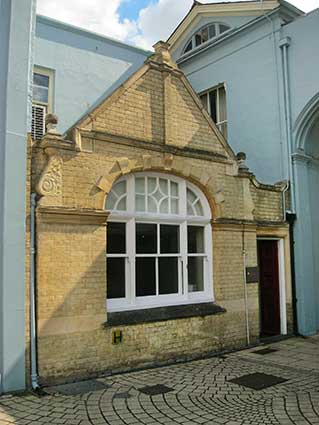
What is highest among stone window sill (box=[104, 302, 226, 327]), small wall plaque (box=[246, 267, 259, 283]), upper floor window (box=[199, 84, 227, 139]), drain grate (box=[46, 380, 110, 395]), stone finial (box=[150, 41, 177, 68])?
upper floor window (box=[199, 84, 227, 139])

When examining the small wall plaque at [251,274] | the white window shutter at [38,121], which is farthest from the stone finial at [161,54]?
the small wall plaque at [251,274]

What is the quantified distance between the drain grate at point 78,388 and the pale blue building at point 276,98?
6.30m

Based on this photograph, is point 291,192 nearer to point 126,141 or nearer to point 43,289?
point 126,141

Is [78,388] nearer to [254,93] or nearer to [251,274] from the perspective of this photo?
[251,274]

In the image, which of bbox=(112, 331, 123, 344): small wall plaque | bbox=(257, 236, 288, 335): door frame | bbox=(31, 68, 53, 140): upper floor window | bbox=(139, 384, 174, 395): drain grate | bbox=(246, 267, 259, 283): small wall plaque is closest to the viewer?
bbox=(139, 384, 174, 395): drain grate

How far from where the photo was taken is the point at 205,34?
14.5m

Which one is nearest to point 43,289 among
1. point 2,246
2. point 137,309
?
point 2,246

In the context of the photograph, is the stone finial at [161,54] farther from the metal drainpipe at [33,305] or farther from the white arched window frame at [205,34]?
the white arched window frame at [205,34]

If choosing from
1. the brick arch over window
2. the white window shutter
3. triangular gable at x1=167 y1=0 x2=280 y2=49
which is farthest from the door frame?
triangular gable at x1=167 y1=0 x2=280 y2=49

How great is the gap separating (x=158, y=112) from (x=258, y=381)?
17.8 ft

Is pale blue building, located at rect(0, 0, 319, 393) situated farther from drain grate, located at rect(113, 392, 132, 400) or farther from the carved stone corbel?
drain grate, located at rect(113, 392, 132, 400)

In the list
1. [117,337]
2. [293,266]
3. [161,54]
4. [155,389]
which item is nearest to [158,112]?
[161,54]

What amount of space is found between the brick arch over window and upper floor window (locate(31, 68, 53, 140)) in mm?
3415

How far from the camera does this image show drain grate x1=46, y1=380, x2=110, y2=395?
6.45m
